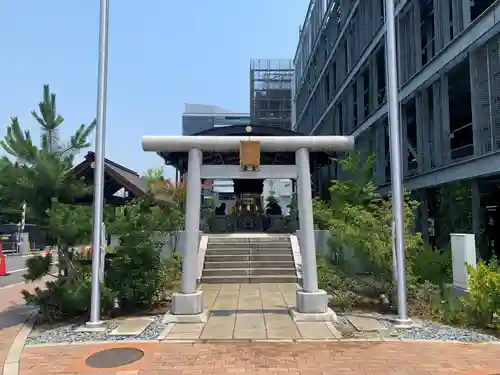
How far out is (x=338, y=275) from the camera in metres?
9.32

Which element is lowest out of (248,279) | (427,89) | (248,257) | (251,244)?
(248,279)

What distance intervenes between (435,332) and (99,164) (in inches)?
255

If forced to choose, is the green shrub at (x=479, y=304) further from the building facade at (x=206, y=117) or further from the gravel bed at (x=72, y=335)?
the building facade at (x=206, y=117)

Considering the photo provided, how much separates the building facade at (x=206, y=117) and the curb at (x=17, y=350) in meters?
55.2

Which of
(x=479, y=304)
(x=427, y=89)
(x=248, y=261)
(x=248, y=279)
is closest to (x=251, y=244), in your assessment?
(x=248, y=261)

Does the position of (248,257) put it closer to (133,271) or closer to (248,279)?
(248,279)

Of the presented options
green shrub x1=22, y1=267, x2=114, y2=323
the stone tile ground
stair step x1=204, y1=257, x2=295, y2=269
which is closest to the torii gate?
the stone tile ground

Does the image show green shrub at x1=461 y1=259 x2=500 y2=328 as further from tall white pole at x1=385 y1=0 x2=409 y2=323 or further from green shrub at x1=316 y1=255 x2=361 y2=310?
green shrub at x1=316 y1=255 x2=361 y2=310

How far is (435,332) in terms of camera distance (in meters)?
6.89

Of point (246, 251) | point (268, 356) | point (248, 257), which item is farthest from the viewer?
point (246, 251)

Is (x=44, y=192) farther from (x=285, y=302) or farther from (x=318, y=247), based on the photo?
(x=318, y=247)

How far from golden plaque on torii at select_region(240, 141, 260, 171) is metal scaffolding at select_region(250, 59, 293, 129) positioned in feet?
129

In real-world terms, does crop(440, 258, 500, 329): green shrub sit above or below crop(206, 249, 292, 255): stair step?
below

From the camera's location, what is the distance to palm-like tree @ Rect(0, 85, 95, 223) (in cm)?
789
